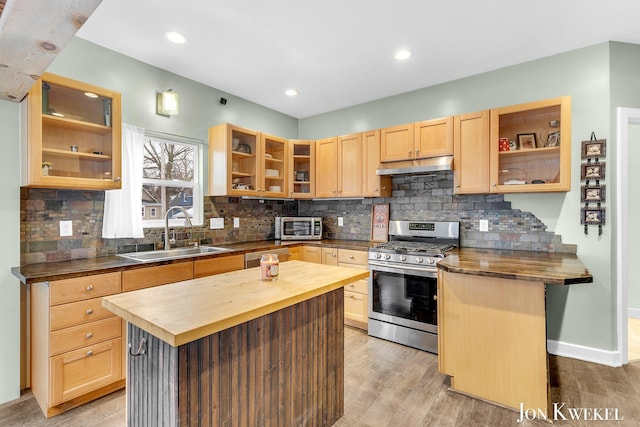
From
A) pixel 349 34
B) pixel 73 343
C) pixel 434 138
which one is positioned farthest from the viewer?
pixel 434 138

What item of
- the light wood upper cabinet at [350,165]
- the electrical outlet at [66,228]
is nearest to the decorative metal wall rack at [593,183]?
the light wood upper cabinet at [350,165]

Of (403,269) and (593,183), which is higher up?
(593,183)

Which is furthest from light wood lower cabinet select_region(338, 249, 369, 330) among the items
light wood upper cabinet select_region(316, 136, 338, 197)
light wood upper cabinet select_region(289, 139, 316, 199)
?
light wood upper cabinet select_region(289, 139, 316, 199)

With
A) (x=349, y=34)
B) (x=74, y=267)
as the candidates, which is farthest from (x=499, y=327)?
(x=74, y=267)

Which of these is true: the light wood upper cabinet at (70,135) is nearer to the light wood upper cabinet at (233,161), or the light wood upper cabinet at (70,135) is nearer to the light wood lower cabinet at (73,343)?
the light wood lower cabinet at (73,343)

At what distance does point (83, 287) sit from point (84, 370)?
552 mm

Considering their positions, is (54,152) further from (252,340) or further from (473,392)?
(473,392)

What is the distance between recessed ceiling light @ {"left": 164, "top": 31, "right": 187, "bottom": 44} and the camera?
2453 mm

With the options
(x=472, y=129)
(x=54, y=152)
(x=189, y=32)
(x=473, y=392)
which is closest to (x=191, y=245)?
(x=54, y=152)

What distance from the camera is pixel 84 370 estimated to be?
2035 millimetres

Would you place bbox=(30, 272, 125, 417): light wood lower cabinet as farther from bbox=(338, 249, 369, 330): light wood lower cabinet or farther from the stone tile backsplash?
bbox=(338, 249, 369, 330): light wood lower cabinet

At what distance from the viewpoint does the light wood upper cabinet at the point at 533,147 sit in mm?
2570

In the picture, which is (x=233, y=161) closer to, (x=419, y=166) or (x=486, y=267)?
(x=419, y=166)

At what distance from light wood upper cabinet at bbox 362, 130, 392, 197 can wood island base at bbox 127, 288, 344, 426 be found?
74.9 inches
